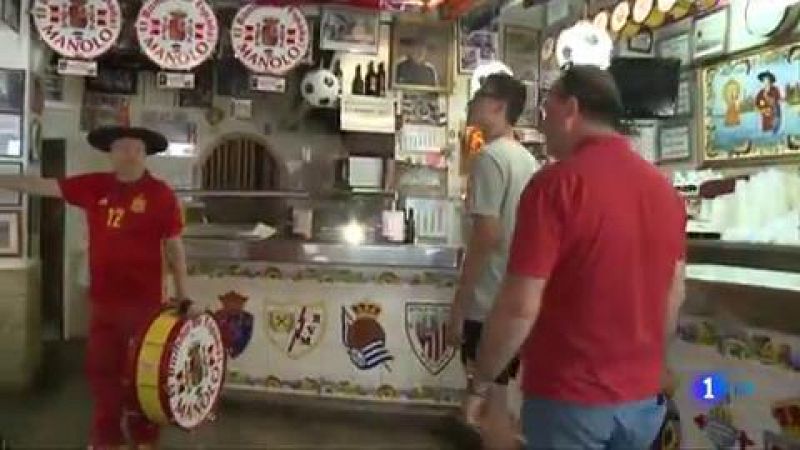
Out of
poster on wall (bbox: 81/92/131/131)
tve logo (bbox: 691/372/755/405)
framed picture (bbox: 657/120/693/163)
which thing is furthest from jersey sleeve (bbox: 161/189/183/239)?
poster on wall (bbox: 81/92/131/131)

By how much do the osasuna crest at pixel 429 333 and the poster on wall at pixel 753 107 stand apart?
2005 mm

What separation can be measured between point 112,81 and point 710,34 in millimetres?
6111

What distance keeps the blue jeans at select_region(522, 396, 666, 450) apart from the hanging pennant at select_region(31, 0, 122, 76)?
530 centimetres

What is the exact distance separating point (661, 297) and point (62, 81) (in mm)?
8380

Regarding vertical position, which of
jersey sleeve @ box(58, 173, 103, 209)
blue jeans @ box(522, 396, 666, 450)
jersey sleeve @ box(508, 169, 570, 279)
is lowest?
blue jeans @ box(522, 396, 666, 450)

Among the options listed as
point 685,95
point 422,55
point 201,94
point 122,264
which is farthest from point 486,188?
point 201,94

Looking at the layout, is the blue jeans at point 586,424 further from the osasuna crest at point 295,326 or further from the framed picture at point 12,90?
the framed picture at point 12,90

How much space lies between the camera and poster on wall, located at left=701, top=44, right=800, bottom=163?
5262mm

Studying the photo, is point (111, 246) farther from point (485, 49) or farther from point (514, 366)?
point (485, 49)

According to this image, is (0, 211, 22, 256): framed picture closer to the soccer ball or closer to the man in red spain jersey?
the man in red spain jersey

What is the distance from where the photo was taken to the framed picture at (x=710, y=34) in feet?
19.2

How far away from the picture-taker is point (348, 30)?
8.20m

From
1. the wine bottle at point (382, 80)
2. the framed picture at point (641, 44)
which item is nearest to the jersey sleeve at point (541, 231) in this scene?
the framed picture at point (641, 44)

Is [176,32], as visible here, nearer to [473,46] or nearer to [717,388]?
[473,46]
